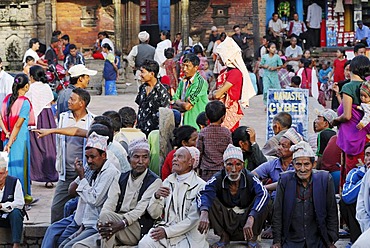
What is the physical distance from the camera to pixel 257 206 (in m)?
8.13

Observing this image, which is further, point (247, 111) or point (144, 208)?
point (247, 111)

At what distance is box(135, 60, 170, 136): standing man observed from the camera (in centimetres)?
1016

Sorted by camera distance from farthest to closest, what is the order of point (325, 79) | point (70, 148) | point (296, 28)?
point (296, 28) < point (325, 79) < point (70, 148)

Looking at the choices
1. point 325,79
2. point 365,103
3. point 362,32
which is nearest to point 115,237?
point 365,103

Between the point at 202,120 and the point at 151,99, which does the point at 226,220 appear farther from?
the point at 151,99

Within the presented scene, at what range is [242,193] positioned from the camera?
8320 millimetres

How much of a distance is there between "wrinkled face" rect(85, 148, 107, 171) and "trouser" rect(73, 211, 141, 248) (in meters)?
0.51

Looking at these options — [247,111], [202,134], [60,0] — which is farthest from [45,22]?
[202,134]

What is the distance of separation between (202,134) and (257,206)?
137cm

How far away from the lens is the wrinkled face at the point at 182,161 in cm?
820

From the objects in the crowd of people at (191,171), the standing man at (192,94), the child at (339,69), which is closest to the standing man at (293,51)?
the child at (339,69)

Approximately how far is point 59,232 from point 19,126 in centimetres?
235

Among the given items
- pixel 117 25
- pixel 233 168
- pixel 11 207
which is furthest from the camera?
pixel 117 25

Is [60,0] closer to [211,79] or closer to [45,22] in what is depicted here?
[45,22]
